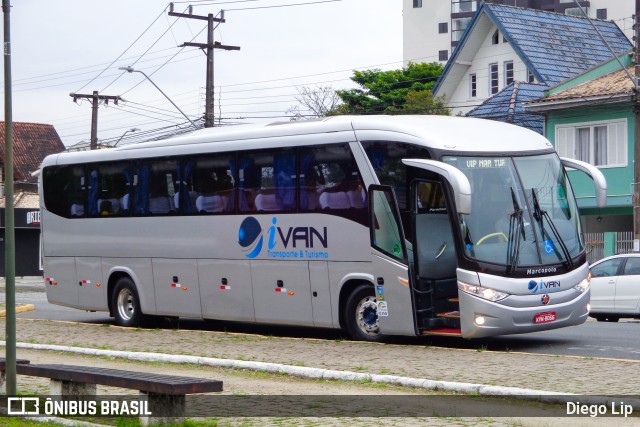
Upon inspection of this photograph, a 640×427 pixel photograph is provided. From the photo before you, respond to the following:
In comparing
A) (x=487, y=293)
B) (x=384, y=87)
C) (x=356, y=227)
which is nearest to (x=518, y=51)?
(x=384, y=87)

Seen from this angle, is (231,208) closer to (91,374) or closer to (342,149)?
(342,149)

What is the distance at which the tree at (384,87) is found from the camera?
68.1 meters

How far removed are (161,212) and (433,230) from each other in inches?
262

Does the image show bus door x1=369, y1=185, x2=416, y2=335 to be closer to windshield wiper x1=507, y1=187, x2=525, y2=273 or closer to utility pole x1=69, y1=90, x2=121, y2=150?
windshield wiper x1=507, y1=187, x2=525, y2=273

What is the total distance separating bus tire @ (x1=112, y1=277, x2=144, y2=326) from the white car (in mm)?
9858

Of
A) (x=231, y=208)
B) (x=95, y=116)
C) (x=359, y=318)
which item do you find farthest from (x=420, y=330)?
(x=95, y=116)

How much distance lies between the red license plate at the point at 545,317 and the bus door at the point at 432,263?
1.19 meters

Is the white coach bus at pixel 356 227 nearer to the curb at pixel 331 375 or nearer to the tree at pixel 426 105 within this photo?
the curb at pixel 331 375

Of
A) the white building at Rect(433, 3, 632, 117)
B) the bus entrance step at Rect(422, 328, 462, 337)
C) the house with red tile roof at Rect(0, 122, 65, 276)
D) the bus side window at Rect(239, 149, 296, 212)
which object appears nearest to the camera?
the bus entrance step at Rect(422, 328, 462, 337)

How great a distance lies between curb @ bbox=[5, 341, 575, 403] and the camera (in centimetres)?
1145

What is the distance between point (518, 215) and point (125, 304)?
965cm

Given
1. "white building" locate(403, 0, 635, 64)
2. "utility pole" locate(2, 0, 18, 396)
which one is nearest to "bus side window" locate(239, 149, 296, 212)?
"utility pole" locate(2, 0, 18, 396)

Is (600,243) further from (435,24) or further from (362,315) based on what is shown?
(435,24)

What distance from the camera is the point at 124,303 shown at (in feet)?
76.4
